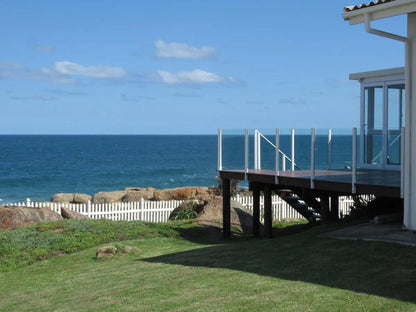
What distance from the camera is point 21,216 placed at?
17938 millimetres

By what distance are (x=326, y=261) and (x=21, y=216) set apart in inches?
420

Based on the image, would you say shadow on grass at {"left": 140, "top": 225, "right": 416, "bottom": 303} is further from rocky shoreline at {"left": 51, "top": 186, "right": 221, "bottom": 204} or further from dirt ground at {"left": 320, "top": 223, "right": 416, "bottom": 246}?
rocky shoreline at {"left": 51, "top": 186, "right": 221, "bottom": 204}

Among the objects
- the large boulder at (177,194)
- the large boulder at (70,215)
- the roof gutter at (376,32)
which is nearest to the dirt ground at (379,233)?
the roof gutter at (376,32)

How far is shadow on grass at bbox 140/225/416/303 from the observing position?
332 inches

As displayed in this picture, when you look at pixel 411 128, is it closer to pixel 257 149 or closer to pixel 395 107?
pixel 395 107

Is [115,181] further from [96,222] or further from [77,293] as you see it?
[77,293]

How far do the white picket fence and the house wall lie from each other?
10.4 m

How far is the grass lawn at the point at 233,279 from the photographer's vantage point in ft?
26.4

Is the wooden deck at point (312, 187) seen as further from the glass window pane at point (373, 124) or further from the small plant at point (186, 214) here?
the small plant at point (186, 214)

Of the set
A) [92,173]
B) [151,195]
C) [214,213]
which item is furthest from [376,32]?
[92,173]

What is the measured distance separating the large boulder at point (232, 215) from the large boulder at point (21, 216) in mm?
4431

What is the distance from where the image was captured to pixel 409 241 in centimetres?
1056

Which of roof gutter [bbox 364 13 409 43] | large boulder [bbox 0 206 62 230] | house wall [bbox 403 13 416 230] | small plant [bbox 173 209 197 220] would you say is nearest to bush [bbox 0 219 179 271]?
large boulder [bbox 0 206 62 230]

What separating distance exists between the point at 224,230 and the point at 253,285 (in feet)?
25.9
